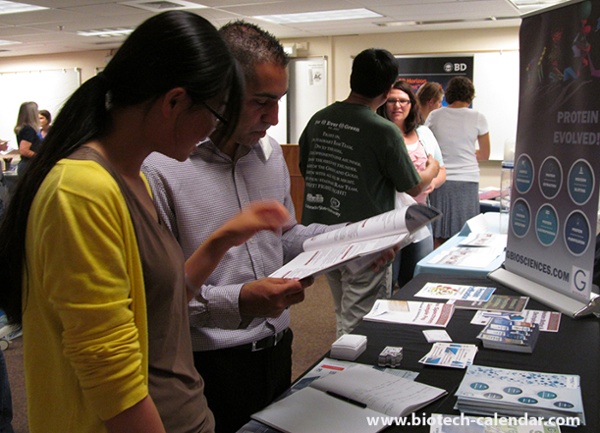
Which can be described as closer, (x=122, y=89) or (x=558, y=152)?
(x=122, y=89)

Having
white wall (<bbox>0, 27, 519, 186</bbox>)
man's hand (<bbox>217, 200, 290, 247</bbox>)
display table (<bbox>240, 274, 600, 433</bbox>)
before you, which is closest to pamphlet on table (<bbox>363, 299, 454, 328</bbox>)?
display table (<bbox>240, 274, 600, 433</bbox>)

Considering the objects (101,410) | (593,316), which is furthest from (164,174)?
(593,316)

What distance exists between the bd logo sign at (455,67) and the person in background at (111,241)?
7.22m

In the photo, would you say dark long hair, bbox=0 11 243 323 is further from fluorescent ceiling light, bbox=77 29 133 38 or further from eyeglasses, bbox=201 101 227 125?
fluorescent ceiling light, bbox=77 29 133 38

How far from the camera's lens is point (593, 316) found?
5.93 ft

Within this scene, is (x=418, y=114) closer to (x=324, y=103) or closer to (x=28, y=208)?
(x=28, y=208)

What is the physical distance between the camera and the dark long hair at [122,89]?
32.2 inches

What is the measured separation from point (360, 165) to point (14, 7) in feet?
17.9

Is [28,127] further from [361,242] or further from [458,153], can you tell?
[361,242]

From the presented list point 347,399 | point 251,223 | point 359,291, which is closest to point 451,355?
point 347,399

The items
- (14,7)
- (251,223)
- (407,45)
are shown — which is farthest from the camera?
(407,45)

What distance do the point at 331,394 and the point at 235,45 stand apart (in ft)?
2.60

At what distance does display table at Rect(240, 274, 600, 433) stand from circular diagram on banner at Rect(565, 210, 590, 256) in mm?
219

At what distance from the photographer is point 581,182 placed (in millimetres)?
1899
